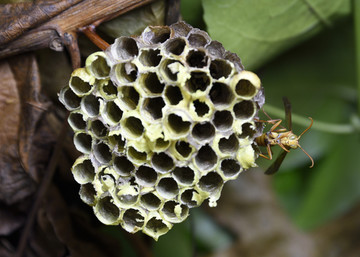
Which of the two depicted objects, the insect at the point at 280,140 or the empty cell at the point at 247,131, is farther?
the insect at the point at 280,140

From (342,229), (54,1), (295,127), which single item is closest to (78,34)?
(54,1)

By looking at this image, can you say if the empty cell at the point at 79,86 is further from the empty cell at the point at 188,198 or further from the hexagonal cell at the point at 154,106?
the empty cell at the point at 188,198

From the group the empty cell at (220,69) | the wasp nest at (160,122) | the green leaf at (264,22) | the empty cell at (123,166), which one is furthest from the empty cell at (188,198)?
the green leaf at (264,22)

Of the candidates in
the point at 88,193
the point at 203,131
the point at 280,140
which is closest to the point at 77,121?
the point at 88,193

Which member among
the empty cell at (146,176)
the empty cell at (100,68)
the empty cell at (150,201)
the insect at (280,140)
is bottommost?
the insect at (280,140)

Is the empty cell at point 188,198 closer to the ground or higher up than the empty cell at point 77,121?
closer to the ground

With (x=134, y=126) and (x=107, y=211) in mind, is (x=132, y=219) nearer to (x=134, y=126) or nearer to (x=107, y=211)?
(x=107, y=211)
